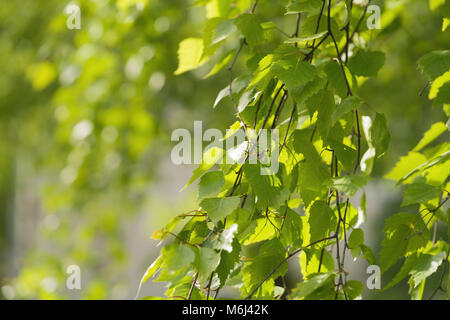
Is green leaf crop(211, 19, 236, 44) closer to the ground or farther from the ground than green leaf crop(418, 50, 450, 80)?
farther from the ground

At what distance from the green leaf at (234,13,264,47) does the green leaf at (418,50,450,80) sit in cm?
20

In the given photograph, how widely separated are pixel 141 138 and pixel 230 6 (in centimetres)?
123

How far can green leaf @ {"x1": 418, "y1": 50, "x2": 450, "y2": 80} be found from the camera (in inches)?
22.6

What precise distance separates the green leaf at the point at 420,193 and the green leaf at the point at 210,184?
7.7 inches

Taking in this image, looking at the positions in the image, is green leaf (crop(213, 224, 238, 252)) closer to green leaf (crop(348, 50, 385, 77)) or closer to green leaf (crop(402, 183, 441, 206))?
green leaf (crop(402, 183, 441, 206))

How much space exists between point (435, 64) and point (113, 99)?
157 cm

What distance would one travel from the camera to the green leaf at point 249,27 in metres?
0.67

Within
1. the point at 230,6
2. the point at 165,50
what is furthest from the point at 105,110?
the point at 230,6

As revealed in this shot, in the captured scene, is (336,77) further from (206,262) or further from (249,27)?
(206,262)

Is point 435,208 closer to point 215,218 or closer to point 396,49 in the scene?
point 215,218

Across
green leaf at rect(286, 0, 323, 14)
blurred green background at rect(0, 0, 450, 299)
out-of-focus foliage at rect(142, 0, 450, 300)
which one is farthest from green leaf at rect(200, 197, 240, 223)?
blurred green background at rect(0, 0, 450, 299)

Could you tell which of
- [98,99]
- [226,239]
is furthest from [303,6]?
[98,99]
